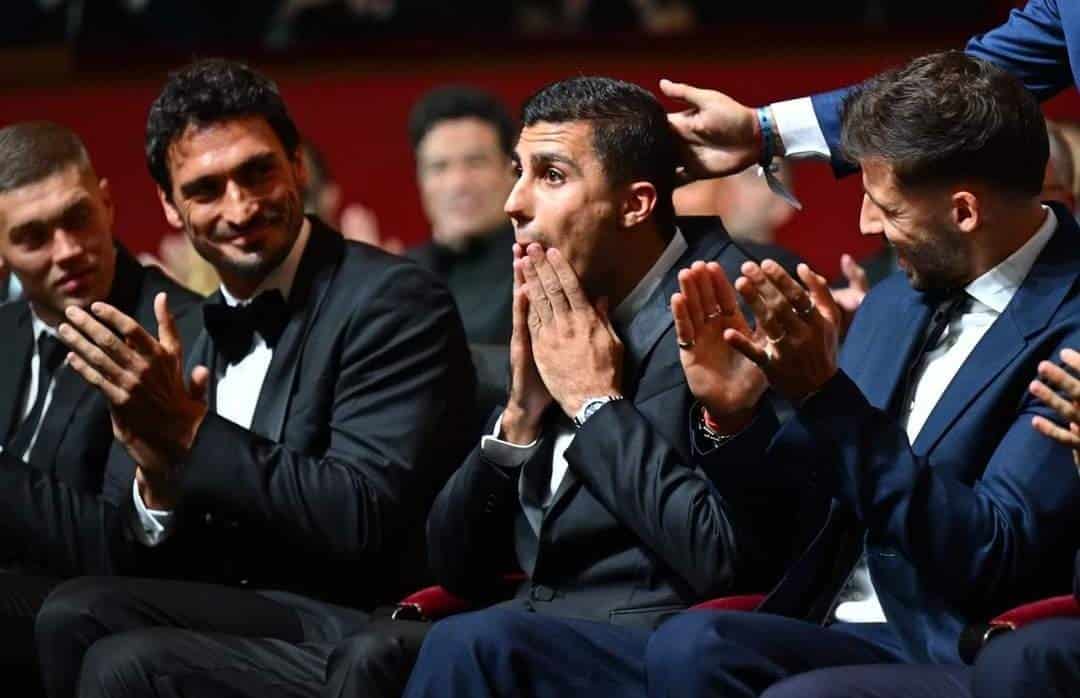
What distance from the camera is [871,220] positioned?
9.32 ft

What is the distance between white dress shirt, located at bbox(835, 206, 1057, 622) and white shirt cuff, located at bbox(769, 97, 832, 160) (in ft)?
1.64

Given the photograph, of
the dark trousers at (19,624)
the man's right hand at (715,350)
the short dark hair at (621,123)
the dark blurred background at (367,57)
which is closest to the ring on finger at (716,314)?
the man's right hand at (715,350)

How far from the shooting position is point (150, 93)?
6.91 metres

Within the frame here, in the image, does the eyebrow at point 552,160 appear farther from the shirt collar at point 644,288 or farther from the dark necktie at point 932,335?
the dark necktie at point 932,335

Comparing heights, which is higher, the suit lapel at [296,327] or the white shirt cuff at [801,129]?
the white shirt cuff at [801,129]

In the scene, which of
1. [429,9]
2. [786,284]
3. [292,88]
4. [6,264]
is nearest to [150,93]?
[292,88]

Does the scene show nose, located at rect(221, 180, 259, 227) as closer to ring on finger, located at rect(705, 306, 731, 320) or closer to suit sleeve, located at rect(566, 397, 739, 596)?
suit sleeve, located at rect(566, 397, 739, 596)

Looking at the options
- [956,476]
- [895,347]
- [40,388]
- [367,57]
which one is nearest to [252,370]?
[40,388]

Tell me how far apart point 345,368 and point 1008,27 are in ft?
3.92

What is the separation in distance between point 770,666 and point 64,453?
5.42 ft

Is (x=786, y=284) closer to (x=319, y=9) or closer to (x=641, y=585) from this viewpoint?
(x=641, y=585)

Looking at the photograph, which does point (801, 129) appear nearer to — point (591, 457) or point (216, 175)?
point (591, 457)

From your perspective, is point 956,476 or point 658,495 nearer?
point 956,476

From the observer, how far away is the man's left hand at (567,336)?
9.78 ft
